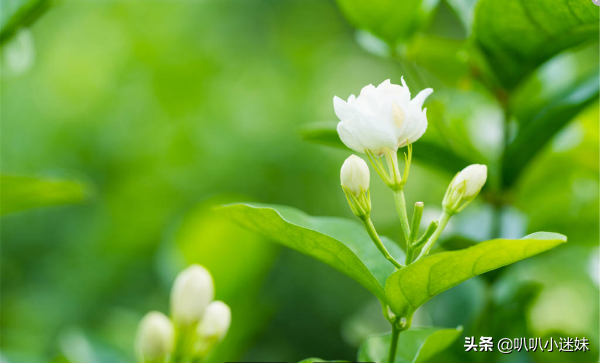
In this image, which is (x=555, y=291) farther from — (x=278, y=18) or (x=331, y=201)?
(x=278, y=18)

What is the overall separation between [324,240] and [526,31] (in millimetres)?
269

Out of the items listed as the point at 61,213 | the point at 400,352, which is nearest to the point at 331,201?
the point at 61,213

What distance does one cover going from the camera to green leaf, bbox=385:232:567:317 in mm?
302

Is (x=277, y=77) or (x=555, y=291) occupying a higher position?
(x=277, y=77)

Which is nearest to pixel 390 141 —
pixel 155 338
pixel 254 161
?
pixel 155 338

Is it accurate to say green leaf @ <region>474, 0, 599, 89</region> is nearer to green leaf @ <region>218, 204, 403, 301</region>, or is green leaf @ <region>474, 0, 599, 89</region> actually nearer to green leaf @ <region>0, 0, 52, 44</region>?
green leaf @ <region>218, 204, 403, 301</region>

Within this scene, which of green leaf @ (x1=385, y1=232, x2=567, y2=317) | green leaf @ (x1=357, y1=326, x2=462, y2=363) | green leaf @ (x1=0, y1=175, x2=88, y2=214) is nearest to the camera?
green leaf @ (x1=385, y1=232, x2=567, y2=317)

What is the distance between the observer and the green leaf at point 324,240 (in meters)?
0.34

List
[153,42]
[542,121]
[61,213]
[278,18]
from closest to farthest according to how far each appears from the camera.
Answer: [542,121] → [61,213] → [153,42] → [278,18]

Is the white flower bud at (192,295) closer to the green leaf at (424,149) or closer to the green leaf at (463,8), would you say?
the green leaf at (424,149)

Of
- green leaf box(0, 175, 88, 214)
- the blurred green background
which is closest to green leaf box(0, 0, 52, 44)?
the blurred green background

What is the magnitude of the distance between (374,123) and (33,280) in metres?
1.30

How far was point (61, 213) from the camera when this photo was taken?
4.92 feet

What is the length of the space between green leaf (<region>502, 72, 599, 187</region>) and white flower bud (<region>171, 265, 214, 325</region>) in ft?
1.01
